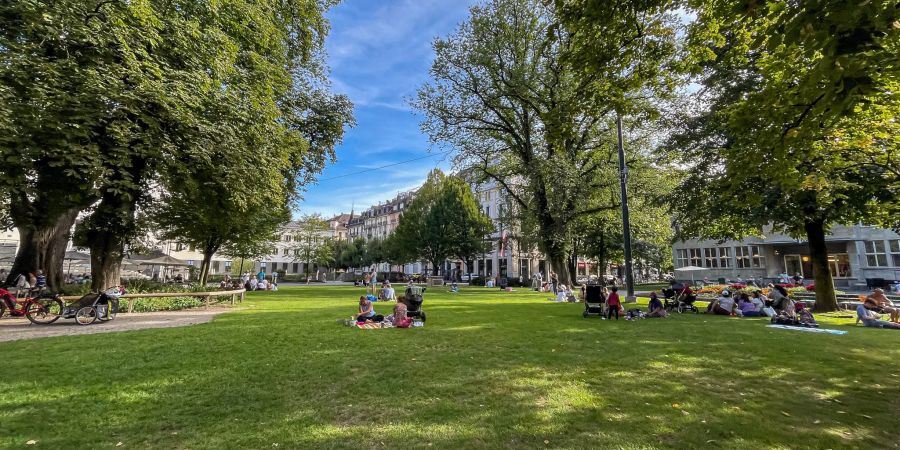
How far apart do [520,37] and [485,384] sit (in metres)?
25.7

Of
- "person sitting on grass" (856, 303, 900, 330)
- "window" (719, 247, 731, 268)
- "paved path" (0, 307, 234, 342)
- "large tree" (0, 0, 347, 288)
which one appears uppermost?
"large tree" (0, 0, 347, 288)

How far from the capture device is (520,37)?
87.0 feet

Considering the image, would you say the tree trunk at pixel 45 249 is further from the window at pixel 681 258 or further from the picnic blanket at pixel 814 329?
the window at pixel 681 258

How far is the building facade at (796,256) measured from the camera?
34656 millimetres

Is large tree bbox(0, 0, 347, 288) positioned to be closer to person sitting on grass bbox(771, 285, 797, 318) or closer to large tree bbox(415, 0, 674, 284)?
large tree bbox(415, 0, 674, 284)

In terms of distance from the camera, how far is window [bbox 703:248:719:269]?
4767 centimetres

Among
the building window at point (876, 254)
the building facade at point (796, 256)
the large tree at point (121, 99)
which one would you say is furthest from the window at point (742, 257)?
the large tree at point (121, 99)

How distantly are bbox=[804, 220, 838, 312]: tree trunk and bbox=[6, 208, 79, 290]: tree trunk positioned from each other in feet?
100.0

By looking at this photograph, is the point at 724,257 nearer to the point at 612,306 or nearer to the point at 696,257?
the point at 696,257

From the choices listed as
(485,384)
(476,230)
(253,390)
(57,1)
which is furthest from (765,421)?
(476,230)

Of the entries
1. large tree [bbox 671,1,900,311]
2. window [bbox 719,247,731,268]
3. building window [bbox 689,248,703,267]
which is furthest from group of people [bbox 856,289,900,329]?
building window [bbox 689,248,703,267]

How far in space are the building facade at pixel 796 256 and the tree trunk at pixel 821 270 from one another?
10.4 meters

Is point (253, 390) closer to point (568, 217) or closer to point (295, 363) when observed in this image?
point (295, 363)

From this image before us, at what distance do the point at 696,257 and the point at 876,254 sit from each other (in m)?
16.1
